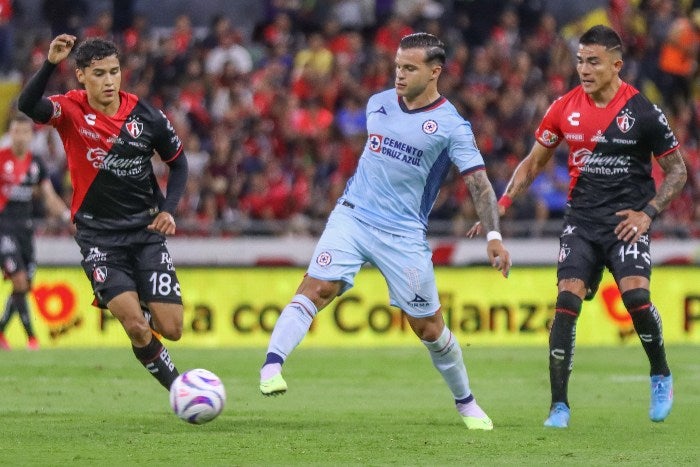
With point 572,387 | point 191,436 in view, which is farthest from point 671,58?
point 191,436

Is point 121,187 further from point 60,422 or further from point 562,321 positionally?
point 562,321

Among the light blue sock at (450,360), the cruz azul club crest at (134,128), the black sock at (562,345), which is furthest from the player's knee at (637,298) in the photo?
the cruz azul club crest at (134,128)

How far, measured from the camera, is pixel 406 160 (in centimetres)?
952

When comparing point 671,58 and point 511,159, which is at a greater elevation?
point 671,58

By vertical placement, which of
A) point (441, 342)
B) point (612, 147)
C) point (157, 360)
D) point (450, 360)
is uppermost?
point (612, 147)

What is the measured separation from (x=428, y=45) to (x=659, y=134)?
179 centimetres

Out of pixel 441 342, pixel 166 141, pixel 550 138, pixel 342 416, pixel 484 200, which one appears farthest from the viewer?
pixel 342 416

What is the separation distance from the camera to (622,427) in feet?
32.9

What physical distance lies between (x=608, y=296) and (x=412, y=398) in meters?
7.38

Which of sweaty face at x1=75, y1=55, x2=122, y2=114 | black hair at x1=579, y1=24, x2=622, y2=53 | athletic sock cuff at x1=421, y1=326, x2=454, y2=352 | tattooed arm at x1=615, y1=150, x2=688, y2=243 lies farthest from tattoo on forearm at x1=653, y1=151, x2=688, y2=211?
sweaty face at x1=75, y1=55, x2=122, y2=114

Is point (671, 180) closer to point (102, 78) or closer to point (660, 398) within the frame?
point (660, 398)

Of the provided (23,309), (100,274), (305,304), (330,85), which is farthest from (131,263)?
(330,85)

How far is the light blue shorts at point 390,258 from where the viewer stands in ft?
30.8

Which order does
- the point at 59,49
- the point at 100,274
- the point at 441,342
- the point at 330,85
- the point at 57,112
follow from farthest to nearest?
the point at 330,85, the point at 100,274, the point at 57,112, the point at 441,342, the point at 59,49
